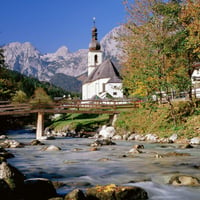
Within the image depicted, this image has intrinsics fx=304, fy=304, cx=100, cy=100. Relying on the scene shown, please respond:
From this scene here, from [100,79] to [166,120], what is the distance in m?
54.4

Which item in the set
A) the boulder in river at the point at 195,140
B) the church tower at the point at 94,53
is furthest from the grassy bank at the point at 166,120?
the church tower at the point at 94,53

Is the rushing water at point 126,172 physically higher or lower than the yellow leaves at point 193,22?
lower

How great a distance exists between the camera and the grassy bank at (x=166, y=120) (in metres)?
22.9

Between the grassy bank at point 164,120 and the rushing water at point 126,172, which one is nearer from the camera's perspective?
the rushing water at point 126,172

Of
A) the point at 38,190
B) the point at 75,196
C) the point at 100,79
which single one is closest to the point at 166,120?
the point at 38,190

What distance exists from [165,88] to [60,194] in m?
17.1

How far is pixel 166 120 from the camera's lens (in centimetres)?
2612

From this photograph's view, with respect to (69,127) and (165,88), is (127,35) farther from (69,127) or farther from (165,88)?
(69,127)

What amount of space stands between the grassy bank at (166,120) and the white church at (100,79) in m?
34.8

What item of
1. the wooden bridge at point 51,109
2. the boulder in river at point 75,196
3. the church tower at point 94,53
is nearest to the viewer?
the boulder in river at point 75,196

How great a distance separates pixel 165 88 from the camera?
75.7ft

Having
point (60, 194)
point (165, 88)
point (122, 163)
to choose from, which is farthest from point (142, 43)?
point (60, 194)

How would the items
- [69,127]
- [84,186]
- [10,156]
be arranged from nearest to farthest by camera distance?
1. [84,186]
2. [10,156]
3. [69,127]

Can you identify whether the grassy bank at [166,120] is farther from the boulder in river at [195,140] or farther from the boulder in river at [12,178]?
the boulder in river at [12,178]
